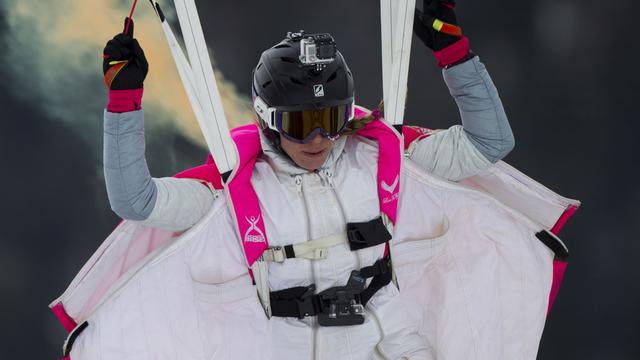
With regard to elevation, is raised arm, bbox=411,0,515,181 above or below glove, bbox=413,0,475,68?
below

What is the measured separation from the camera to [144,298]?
181cm

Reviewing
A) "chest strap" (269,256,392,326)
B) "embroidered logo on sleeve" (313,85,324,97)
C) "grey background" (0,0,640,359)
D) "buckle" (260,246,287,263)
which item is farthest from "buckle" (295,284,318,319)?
"grey background" (0,0,640,359)

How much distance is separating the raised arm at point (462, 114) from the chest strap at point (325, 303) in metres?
0.35

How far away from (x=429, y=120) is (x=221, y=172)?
4.13 feet

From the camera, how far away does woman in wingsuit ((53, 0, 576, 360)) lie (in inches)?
69.9

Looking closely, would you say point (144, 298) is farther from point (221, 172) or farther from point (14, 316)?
point (14, 316)

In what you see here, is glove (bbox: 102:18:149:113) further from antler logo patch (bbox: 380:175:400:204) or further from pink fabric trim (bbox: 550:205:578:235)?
pink fabric trim (bbox: 550:205:578:235)

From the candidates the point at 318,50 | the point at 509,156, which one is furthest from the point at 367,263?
the point at 509,156

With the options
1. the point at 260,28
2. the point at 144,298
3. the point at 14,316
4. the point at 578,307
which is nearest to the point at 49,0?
the point at 260,28

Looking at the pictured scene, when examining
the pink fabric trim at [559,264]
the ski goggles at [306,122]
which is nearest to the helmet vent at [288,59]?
the ski goggles at [306,122]

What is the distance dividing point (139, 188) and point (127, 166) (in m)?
0.06

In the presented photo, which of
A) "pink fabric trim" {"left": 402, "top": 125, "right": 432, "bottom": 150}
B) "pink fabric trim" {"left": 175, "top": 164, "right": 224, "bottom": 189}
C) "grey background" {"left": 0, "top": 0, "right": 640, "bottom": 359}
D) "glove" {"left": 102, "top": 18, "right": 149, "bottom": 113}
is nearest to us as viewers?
"glove" {"left": 102, "top": 18, "right": 149, "bottom": 113}

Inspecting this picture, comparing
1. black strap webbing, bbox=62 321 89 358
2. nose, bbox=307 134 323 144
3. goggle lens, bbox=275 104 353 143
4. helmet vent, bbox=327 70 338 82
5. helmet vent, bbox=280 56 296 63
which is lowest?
black strap webbing, bbox=62 321 89 358

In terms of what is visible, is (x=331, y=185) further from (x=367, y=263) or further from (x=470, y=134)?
(x=470, y=134)
